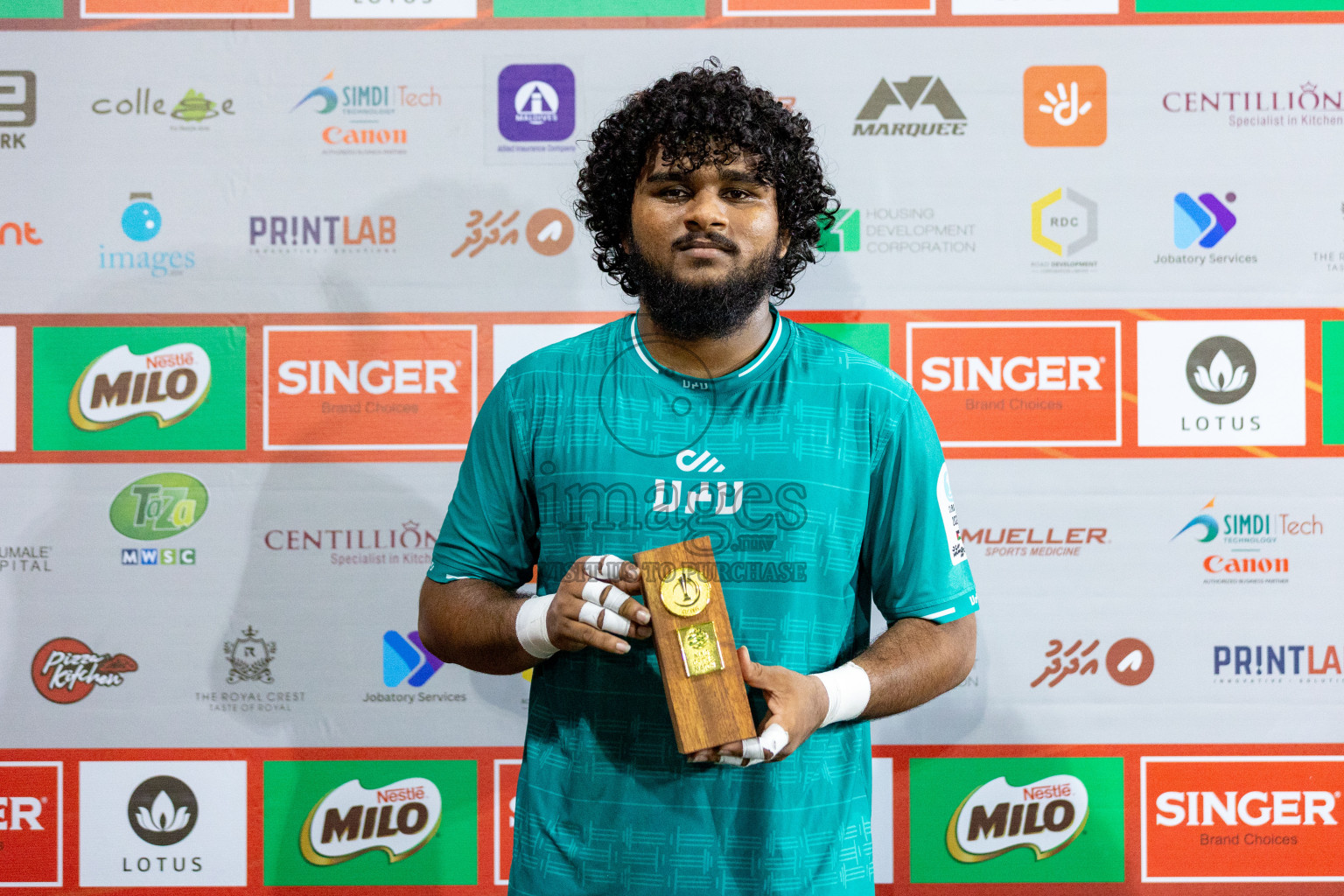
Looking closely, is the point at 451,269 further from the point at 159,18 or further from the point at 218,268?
the point at 159,18

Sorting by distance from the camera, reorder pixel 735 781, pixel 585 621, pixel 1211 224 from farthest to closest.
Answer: pixel 1211 224
pixel 735 781
pixel 585 621

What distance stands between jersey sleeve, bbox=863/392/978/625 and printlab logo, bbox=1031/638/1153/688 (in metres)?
0.99

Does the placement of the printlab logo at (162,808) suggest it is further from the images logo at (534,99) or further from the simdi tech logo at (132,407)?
the images logo at (534,99)

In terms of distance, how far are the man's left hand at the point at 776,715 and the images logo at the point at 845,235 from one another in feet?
4.10

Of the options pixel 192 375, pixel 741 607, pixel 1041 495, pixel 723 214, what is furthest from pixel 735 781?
pixel 192 375

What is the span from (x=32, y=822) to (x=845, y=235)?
2240 mm

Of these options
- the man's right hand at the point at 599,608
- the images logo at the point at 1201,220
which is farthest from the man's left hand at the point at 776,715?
the images logo at the point at 1201,220

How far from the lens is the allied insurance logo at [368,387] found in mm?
2086

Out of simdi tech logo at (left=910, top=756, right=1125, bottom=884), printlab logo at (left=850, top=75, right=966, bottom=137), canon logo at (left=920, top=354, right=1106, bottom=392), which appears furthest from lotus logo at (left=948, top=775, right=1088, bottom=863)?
printlab logo at (left=850, top=75, right=966, bottom=137)

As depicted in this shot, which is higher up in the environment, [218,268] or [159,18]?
[159,18]

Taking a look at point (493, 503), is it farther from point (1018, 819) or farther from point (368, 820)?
point (1018, 819)

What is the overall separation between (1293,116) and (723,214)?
5.39 ft

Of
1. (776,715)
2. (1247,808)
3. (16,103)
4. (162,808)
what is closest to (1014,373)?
(1247,808)

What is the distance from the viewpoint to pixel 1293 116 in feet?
6.86
